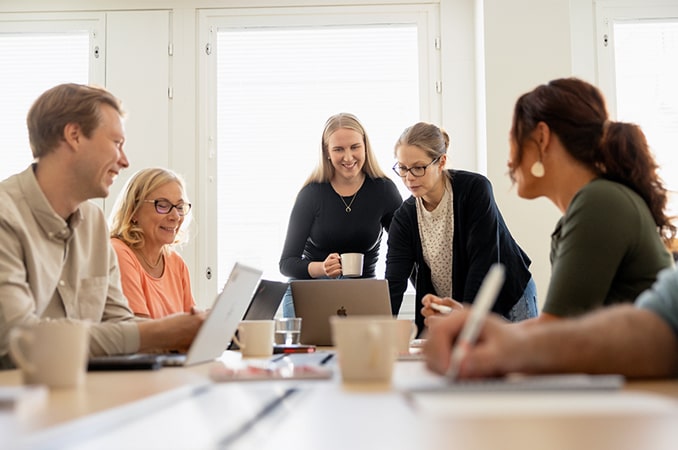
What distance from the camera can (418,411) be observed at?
2.83ft

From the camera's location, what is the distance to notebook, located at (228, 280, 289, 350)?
2.50 metres

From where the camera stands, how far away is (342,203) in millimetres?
3557

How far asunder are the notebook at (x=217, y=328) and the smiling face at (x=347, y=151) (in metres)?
1.53

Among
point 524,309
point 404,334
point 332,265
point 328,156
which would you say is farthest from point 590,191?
point 328,156

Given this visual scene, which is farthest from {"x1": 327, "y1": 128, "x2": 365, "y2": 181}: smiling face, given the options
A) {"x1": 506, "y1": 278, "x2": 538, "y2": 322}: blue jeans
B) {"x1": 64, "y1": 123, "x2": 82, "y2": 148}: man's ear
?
{"x1": 64, "y1": 123, "x2": 82, "y2": 148}: man's ear

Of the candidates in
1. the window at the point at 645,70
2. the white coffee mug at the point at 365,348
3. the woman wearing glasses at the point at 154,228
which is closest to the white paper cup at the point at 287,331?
the woman wearing glasses at the point at 154,228

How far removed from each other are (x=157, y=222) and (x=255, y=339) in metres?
1.07

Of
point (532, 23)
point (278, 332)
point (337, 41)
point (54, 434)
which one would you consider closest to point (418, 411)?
point (54, 434)

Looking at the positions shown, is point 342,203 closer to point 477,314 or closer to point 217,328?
Answer: point 217,328

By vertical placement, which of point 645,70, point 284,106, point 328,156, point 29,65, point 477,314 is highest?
point 29,65

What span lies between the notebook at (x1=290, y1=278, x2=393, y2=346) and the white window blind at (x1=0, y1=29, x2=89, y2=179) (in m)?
2.69

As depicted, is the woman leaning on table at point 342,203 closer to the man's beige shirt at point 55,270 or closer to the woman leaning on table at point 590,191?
the man's beige shirt at point 55,270

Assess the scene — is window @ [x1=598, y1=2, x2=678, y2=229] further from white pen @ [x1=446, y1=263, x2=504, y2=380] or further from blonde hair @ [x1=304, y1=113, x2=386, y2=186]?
white pen @ [x1=446, y1=263, x2=504, y2=380]

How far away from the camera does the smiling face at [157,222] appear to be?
9.71 feet
